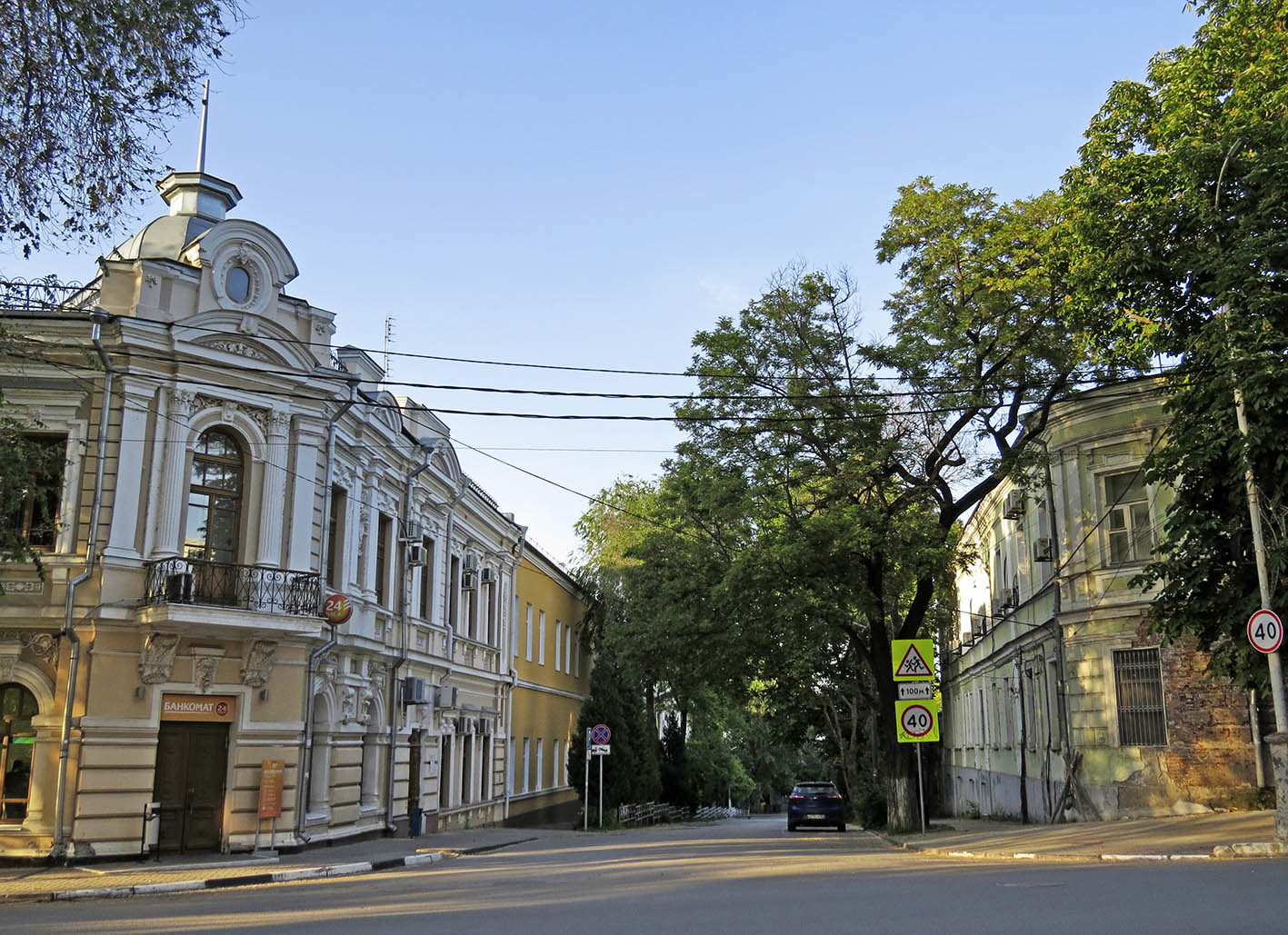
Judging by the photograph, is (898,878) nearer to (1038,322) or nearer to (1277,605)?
(1277,605)

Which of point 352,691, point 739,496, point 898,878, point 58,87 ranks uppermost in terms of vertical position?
point 58,87

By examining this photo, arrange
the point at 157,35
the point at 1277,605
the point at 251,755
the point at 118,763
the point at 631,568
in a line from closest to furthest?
1. the point at 157,35
2. the point at 1277,605
3. the point at 118,763
4. the point at 251,755
5. the point at 631,568

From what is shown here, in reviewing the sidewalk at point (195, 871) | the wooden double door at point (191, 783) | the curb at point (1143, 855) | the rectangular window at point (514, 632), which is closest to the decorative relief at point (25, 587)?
the wooden double door at point (191, 783)

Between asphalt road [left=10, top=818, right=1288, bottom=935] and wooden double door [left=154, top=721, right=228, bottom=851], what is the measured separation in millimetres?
4079

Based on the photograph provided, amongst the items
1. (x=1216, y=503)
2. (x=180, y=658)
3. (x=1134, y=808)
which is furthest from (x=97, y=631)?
(x=1134, y=808)

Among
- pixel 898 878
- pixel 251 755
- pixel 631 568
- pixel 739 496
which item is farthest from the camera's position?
pixel 631 568

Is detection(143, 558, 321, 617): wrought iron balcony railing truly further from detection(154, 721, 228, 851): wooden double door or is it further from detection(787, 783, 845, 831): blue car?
detection(787, 783, 845, 831): blue car

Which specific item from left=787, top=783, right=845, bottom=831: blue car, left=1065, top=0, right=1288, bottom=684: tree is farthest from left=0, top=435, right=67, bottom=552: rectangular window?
left=787, top=783, right=845, bottom=831: blue car

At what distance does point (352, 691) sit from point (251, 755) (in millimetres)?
3354

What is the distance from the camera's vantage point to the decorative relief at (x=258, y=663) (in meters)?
18.8

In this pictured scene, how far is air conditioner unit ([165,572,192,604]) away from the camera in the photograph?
695 inches

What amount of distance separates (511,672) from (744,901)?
79.1 feet

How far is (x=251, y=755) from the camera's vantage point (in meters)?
18.7

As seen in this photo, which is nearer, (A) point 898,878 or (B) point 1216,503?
(A) point 898,878
